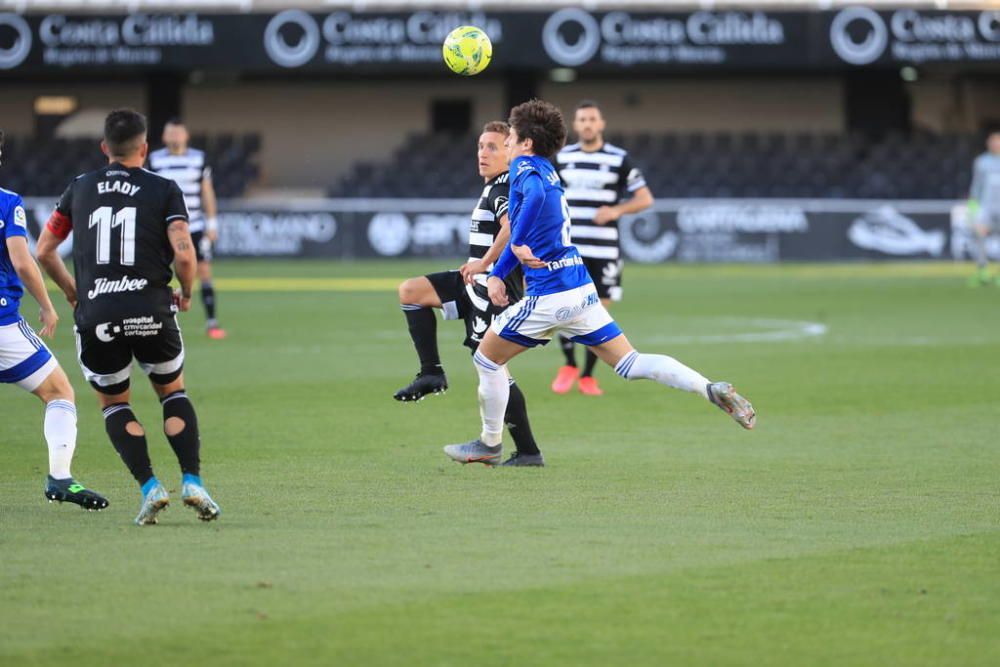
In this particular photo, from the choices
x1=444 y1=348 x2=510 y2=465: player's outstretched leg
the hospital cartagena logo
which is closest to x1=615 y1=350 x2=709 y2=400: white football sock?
x1=444 y1=348 x2=510 y2=465: player's outstretched leg

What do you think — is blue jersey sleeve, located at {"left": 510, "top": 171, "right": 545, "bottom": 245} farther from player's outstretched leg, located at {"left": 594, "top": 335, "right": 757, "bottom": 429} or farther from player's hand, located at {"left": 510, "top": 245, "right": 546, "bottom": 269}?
player's outstretched leg, located at {"left": 594, "top": 335, "right": 757, "bottom": 429}

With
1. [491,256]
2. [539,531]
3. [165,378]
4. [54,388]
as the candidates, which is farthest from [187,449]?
[491,256]

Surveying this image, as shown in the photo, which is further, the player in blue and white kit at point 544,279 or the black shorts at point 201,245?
the black shorts at point 201,245

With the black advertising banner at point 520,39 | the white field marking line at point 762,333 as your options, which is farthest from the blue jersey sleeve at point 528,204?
the black advertising banner at point 520,39

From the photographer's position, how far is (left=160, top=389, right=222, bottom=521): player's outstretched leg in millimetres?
7398

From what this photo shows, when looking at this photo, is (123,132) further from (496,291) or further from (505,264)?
(505,264)

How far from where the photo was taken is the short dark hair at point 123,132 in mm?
7516

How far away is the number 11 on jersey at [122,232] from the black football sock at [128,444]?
2.56 ft

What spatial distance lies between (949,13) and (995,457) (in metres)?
27.9

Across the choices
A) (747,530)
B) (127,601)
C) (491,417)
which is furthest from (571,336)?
(127,601)

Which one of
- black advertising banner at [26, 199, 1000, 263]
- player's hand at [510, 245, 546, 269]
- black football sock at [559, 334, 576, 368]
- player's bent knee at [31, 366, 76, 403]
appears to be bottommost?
black advertising banner at [26, 199, 1000, 263]

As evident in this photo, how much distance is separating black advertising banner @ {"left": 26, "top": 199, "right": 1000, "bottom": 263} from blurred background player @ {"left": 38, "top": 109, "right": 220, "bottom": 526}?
2386 centimetres

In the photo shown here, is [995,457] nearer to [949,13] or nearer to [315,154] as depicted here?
[949,13]

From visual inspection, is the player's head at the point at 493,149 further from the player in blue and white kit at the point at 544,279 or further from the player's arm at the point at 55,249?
the player's arm at the point at 55,249
